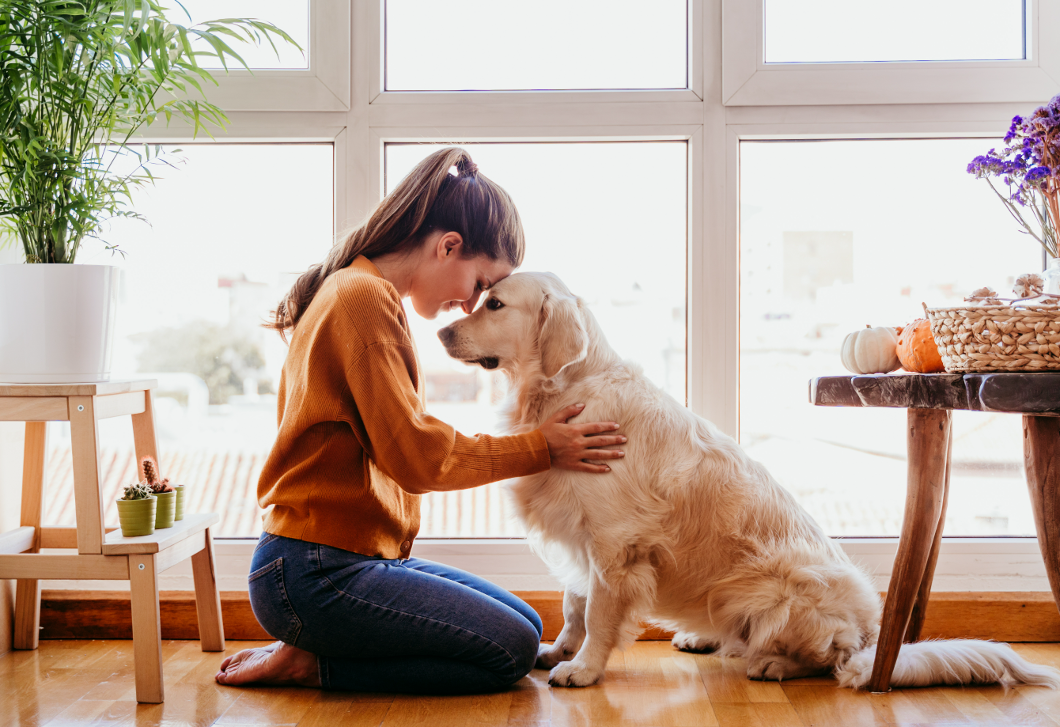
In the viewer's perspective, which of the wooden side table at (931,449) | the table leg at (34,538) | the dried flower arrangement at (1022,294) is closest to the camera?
the wooden side table at (931,449)

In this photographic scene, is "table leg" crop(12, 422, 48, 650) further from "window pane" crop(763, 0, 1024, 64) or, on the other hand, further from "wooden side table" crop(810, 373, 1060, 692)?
"window pane" crop(763, 0, 1024, 64)

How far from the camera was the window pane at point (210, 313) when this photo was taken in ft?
7.77

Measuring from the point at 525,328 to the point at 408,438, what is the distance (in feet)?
1.34

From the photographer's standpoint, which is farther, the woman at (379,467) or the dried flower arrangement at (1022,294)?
the woman at (379,467)

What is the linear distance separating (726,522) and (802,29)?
1.49 meters

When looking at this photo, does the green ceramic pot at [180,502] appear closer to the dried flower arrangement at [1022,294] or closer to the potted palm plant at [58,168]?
the potted palm plant at [58,168]

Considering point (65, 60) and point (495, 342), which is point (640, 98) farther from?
point (65, 60)

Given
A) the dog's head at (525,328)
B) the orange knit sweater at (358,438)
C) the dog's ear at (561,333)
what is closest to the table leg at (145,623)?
the orange knit sweater at (358,438)

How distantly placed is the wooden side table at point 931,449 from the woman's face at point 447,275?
31.5 inches

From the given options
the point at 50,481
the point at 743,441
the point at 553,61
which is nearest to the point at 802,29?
the point at 553,61

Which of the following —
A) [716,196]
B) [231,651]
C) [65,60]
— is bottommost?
[231,651]

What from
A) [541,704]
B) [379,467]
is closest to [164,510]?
[379,467]

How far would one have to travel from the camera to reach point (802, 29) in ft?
7.46

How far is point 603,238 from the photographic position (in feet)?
7.77
